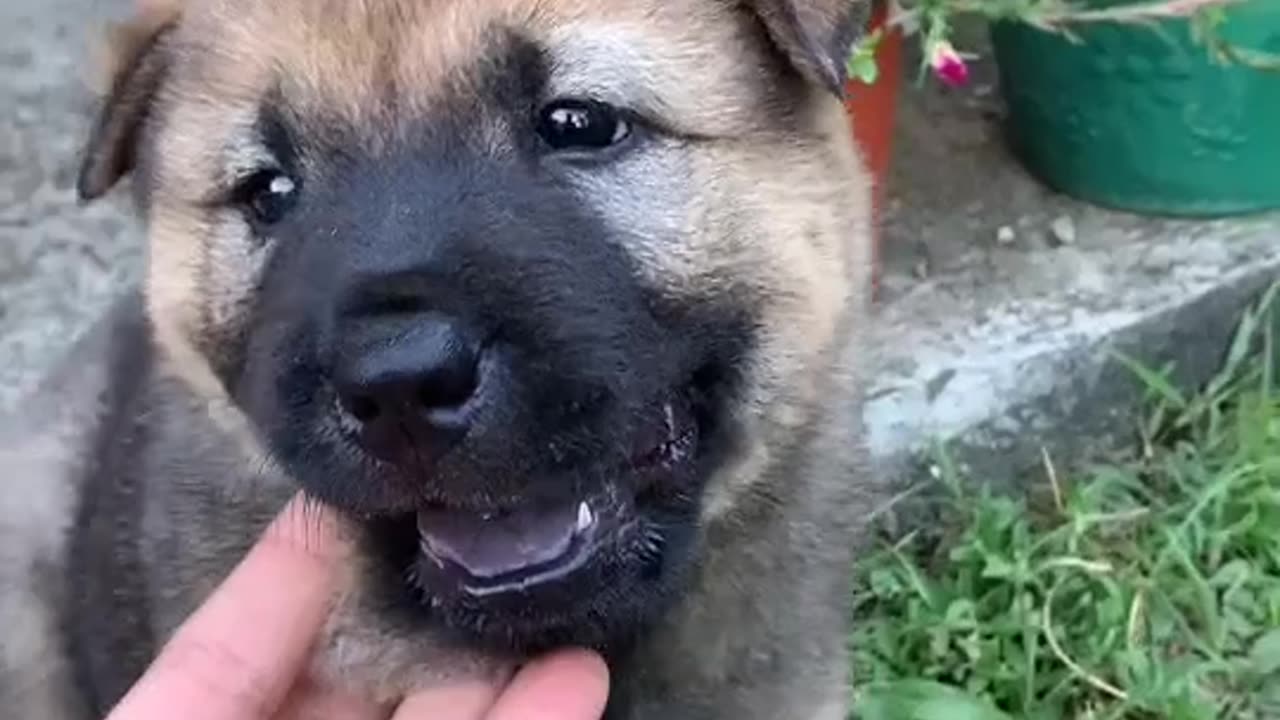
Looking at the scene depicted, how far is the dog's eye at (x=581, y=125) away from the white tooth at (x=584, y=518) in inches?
11.5

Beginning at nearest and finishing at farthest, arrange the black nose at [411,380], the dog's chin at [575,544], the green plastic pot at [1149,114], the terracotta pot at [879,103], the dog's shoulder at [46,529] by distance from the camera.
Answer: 1. the black nose at [411,380]
2. the dog's chin at [575,544]
3. the dog's shoulder at [46,529]
4. the terracotta pot at [879,103]
5. the green plastic pot at [1149,114]

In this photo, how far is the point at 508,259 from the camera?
1.88 meters

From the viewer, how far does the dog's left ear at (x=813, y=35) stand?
2.09 metres

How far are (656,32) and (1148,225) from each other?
1.62 metres

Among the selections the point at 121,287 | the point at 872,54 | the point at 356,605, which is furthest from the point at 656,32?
the point at 121,287

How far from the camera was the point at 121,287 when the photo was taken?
3.33 m

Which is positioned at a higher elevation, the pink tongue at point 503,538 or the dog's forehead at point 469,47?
the dog's forehead at point 469,47

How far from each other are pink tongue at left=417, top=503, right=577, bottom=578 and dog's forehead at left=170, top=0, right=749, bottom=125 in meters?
0.34

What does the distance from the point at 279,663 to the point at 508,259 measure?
44cm

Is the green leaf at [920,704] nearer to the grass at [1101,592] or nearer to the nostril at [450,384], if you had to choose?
the grass at [1101,592]

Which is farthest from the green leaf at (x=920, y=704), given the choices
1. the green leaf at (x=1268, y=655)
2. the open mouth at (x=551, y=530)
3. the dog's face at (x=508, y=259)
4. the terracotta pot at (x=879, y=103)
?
the open mouth at (x=551, y=530)

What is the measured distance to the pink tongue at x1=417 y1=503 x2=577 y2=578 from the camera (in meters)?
2.02

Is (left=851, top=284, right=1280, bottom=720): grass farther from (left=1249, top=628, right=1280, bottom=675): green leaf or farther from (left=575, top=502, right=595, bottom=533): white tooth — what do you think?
(left=575, top=502, right=595, bottom=533): white tooth

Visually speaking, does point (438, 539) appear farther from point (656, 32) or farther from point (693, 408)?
point (656, 32)
